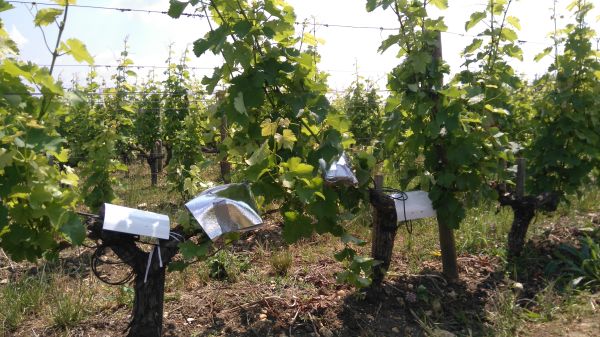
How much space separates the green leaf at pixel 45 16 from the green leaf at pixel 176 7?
1.68 feet

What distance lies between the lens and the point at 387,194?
11.4 ft

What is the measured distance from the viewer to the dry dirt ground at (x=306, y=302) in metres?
3.29

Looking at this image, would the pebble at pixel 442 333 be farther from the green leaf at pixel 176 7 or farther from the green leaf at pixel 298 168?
the green leaf at pixel 176 7

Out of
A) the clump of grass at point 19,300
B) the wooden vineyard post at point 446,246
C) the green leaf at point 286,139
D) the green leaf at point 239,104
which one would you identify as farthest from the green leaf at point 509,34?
the clump of grass at point 19,300

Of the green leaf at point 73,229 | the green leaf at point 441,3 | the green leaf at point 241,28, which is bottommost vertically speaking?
the green leaf at point 73,229

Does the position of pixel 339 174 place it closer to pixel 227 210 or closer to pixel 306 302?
pixel 227 210

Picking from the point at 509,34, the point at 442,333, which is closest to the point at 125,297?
the point at 442,333

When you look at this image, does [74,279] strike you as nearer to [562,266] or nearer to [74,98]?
[74,98]

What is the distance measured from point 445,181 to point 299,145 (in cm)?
116

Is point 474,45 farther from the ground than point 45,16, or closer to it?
farther from the ground

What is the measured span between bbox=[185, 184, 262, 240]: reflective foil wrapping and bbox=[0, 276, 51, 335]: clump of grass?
1622mm

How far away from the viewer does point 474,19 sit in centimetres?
390

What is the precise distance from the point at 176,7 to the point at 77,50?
54 centimetres

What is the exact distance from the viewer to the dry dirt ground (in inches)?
130
